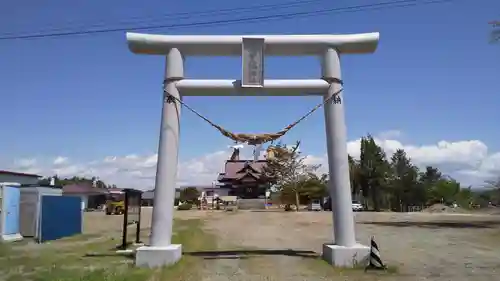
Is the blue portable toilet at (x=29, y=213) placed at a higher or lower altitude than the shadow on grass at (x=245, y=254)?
higher

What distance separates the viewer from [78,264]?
10602mm

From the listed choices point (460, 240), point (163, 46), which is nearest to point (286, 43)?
point (163, 46)

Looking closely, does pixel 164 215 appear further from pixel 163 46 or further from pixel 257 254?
pixel 163 46

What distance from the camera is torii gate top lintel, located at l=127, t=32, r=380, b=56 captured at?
10.5 m

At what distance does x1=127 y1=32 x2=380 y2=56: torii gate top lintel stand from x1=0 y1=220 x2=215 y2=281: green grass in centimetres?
488

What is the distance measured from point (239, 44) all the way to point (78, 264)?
6316 millimetres

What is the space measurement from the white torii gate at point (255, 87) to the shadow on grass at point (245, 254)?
1.13m

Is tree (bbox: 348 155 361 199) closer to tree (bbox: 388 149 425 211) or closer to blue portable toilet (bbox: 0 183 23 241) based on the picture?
tree (bbox: 388 149 425 211)

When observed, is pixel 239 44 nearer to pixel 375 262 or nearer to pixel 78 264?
pixel 375 262

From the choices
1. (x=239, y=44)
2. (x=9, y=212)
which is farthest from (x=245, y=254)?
(x=9, y=212)

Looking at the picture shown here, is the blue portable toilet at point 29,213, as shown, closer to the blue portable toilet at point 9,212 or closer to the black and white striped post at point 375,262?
the blue portable toilet at point 9,212

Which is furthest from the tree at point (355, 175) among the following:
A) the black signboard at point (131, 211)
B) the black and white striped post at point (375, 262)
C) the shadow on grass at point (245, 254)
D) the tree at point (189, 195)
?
the black and white striped post at point (375, 262)

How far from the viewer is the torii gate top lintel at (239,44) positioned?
1054 centimetres

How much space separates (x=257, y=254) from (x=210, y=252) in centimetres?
138
